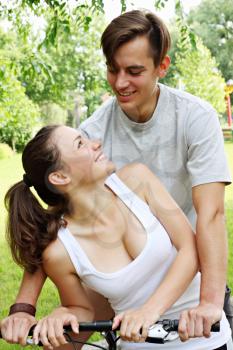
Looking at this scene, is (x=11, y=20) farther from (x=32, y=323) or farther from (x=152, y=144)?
(x=32, y=323)

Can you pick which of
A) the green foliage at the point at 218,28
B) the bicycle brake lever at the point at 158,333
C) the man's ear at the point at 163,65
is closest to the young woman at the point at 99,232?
the bicycle brake lever at the point at 158,333

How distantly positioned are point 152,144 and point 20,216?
63 centimetres

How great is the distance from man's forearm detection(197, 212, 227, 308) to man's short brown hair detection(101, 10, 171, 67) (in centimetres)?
72

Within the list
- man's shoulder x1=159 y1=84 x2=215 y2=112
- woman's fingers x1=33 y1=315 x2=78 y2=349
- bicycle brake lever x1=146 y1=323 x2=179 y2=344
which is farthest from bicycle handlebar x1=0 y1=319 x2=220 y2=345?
man's shoulder x1=159 y1=84 x2=215 y2=112

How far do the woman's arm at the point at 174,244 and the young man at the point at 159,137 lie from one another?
6 centimetres

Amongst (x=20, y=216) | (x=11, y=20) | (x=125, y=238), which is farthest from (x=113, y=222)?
(x=11, y=20)

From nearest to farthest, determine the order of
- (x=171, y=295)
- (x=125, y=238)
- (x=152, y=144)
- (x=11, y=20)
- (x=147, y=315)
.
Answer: (x=147, y=315), (x=171, y=295), (x=125, y=238), (x=152, y=144), (x=11, y=20)

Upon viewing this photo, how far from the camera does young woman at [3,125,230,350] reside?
1.98m

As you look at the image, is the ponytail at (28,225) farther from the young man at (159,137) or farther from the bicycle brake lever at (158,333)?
the bicycle brake lever at (158,333)

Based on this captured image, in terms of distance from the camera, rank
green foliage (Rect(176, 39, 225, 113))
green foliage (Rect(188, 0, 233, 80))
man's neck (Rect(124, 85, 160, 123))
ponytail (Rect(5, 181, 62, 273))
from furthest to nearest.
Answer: green foliage (Rect(188, 0, 233, 80)) → green foliage (Rect(176, 39, 225, 113)) → man's neck (Rect(124, 85, 160, 123)) → ponytail (Rect(5, 181, 62, 273))

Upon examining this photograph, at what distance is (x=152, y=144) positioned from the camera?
2.44 metres

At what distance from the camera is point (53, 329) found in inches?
71.2

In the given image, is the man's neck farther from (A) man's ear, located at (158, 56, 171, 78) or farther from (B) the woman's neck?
(B) the woman's neck

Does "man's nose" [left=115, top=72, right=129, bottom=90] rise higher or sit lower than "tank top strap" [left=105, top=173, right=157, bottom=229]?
higher
